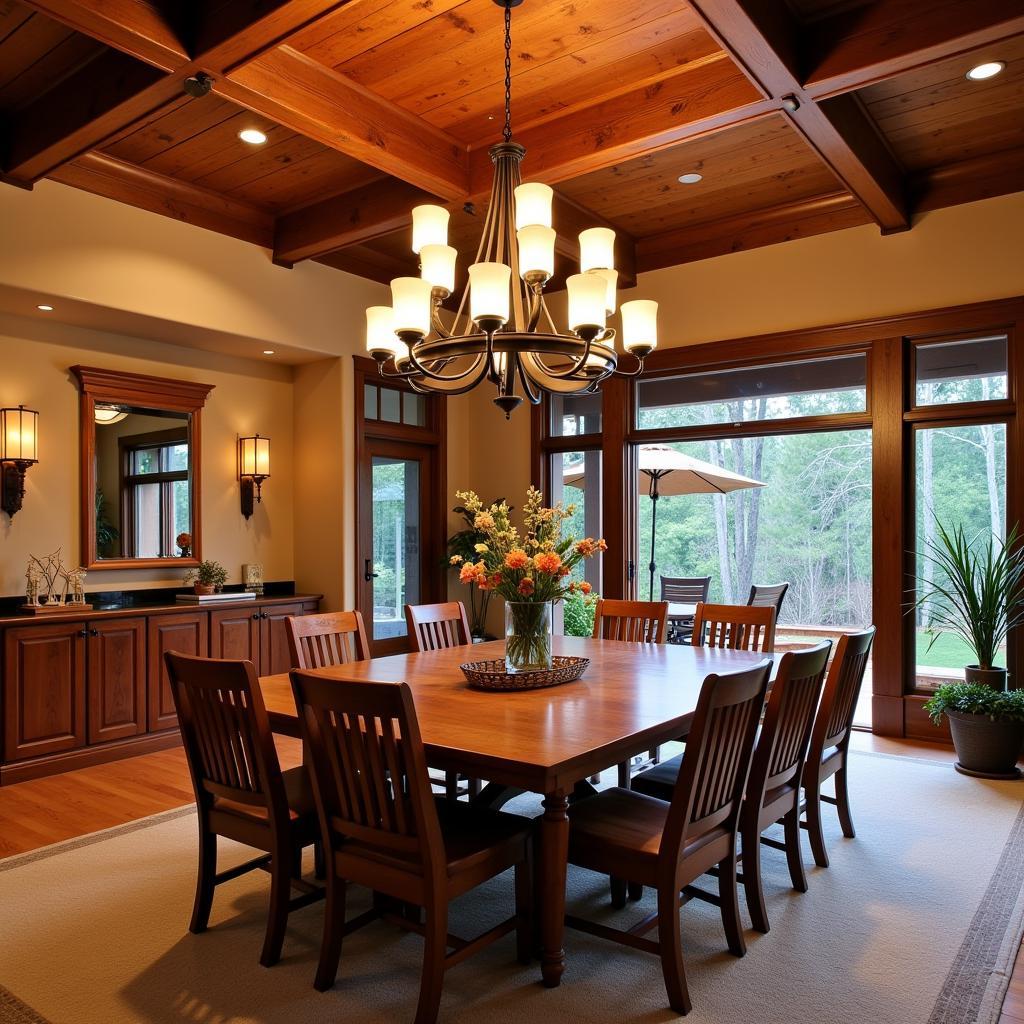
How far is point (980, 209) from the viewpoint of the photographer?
15.5 feet

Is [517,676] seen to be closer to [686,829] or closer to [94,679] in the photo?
[686,829]

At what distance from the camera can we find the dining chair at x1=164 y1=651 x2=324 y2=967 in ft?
7.66

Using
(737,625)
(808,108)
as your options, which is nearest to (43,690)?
(737,625)

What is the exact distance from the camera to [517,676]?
2.90 metres

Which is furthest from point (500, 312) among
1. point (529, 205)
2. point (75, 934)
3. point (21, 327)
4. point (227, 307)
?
point (21, 327)

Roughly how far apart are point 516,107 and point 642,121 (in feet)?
2.03

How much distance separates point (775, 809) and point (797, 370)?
3.48 meters

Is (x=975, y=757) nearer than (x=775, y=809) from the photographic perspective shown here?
No

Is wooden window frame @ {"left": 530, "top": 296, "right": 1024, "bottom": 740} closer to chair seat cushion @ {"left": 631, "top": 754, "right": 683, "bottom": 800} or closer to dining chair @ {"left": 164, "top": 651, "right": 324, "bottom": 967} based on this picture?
chair seat cushion @ {"left": 631, "top": 754, "right": 683, "bottom": 800}

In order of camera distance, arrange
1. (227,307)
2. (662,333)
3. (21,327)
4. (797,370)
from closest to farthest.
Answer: (21,327), (227,307), (797,370), (662,333)

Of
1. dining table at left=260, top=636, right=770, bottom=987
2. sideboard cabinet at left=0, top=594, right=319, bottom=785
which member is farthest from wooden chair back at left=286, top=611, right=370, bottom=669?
sideboard cabinet at left=0, top=594, right=319, bottom=785

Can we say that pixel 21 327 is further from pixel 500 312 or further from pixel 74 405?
pixel 500 312

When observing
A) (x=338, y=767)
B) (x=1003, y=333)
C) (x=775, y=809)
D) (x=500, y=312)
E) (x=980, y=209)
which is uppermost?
(x=980, y=209)

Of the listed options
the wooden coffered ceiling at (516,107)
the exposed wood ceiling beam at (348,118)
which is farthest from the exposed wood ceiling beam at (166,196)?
the exposed wood ceiling beam at (348,118)
